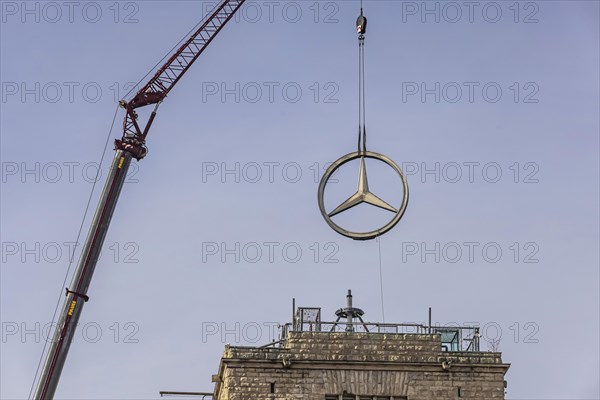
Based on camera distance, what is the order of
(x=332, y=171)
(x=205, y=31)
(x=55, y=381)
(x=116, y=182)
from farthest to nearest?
(x=205, y=31), (x=116, y=182), (x=55, y=381), (x=332, y=171)

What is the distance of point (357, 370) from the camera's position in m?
76.8

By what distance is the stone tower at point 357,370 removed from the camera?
76438mm

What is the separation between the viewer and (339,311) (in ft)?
262

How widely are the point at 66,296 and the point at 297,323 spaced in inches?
903

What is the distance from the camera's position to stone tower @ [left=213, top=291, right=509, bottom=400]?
76438 mm

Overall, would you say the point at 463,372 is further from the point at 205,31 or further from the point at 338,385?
the point at 205,31

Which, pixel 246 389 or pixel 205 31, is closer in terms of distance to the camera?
pixel 246 389

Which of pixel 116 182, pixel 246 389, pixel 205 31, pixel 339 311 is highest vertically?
pixel 205 31

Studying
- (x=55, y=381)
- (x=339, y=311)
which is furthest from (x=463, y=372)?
(x=55, y=381)

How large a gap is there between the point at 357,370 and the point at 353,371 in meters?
0.21

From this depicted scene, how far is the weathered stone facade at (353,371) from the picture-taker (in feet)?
251

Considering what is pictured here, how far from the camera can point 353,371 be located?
252 ft

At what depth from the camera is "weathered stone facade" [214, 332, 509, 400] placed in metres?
76.4

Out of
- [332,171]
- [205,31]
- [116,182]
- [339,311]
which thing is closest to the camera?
[332,171]
